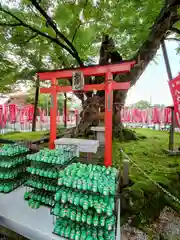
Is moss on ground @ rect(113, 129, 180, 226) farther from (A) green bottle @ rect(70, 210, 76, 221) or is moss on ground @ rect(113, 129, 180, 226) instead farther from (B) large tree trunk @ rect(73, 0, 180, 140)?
(B) large tree trunk @ rect(73, 0, 180, 140)

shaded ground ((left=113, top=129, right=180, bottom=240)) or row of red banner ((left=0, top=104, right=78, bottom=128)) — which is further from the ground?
row of red banner ((left=0, top=104, right=78, bottom=128))

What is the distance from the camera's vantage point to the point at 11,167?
11.6 ft

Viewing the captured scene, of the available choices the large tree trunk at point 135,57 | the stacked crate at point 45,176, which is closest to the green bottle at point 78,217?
the stacked crate at point 45,176

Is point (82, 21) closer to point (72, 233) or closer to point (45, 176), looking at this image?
point (45, 176)

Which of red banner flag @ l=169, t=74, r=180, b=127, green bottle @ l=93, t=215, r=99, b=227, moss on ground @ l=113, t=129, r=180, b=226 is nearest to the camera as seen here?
green bottle @ l=93, t=215, r=99, b=227

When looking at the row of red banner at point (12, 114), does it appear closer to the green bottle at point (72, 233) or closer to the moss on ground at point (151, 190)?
the moss on ground at point (151, 190)

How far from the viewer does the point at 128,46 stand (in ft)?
27.7

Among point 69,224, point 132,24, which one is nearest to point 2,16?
point 132,24

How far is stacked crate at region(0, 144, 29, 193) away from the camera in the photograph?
137 inches

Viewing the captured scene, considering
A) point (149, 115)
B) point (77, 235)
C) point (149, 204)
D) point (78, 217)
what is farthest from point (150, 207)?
point (149, 115)

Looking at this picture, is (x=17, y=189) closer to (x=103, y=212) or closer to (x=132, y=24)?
(x=103, y=212)

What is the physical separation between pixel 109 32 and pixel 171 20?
2.90 metres

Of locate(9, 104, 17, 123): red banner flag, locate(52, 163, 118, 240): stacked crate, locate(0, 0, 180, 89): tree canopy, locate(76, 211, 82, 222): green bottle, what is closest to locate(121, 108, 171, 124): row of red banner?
locate(0, 0, 180, 89): tree canopy

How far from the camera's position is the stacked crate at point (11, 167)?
349 cm
